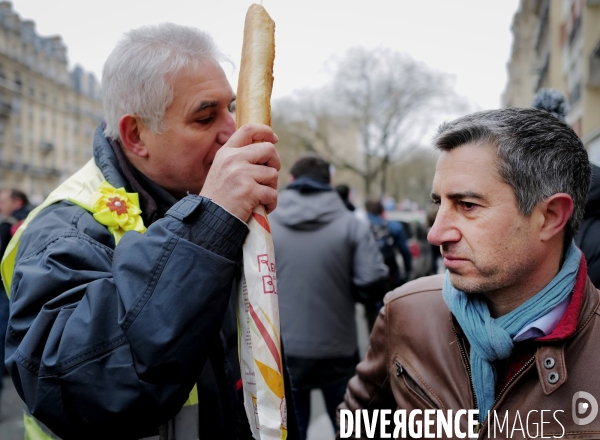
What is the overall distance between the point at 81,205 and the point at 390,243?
16.6ft

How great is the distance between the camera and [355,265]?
4.02 metres

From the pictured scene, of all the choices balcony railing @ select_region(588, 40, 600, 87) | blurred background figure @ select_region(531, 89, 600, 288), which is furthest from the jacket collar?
balcony railing @ select_region(588, 40, 600, 87)

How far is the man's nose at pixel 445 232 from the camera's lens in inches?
60.7

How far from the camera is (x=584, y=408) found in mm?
1414

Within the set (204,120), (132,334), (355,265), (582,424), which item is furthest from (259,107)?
(355,265)

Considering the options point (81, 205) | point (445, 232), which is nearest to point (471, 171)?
point (445, 232)

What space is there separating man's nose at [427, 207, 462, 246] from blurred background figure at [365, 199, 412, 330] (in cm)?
431

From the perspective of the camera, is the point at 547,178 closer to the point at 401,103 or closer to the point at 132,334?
the point at 132,334

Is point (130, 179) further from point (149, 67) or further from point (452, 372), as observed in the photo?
point (452, 372)

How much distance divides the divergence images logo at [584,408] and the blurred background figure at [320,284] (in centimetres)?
247

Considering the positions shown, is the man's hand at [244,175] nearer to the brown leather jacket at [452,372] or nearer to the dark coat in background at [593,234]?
the brown leather jacket at [452,372]

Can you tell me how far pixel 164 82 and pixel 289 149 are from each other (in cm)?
3435

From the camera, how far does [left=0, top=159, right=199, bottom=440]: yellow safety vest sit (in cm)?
151

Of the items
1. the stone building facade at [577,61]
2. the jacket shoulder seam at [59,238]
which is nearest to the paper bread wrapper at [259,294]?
the jacket shoulder seam at [59,238]
